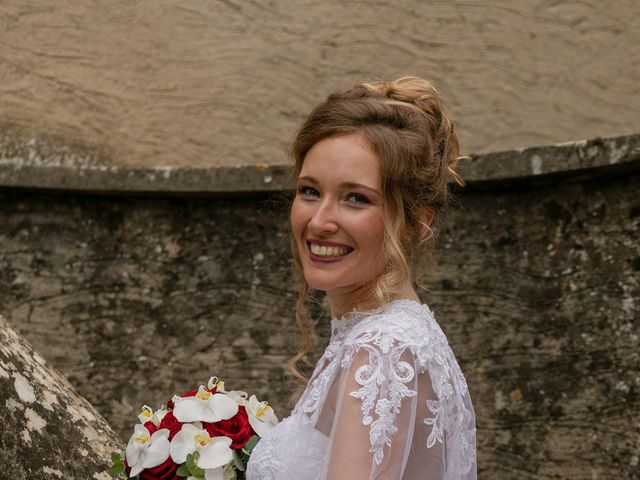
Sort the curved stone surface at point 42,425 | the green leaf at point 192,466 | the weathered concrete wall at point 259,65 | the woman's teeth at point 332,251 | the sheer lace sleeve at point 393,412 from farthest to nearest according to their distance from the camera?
the weathered concrete wall at point 259,65
the woman's teeth at point 332,251
the green leaf at point 192,466
the curved stone surface at point 42,425
the sheer lace sleeve at point 393,412

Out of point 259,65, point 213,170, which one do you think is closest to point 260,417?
point 213,170

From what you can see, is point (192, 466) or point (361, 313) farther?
point (361, 313)

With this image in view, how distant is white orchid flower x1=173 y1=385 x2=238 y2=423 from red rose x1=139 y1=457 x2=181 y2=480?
115 mm

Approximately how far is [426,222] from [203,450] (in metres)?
0.85

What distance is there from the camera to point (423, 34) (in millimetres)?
4781

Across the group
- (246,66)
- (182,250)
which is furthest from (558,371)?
(246,66)

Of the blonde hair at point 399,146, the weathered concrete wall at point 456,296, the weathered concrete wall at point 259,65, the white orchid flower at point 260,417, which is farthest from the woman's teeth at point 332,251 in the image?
the weathered concrete wall at point 259,65

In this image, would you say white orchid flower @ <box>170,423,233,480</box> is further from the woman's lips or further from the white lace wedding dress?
the woman's lips

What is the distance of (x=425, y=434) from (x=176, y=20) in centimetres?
319

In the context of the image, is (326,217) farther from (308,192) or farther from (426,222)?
(426,222)

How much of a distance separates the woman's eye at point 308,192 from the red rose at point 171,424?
2.21 feet

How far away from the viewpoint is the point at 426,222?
2.62 meters

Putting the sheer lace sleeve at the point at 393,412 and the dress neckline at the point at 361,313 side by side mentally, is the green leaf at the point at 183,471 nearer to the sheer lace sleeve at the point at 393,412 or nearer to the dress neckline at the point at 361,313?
the sheer lace sleeve at the point at 393,412

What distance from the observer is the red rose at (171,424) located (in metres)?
2.43
